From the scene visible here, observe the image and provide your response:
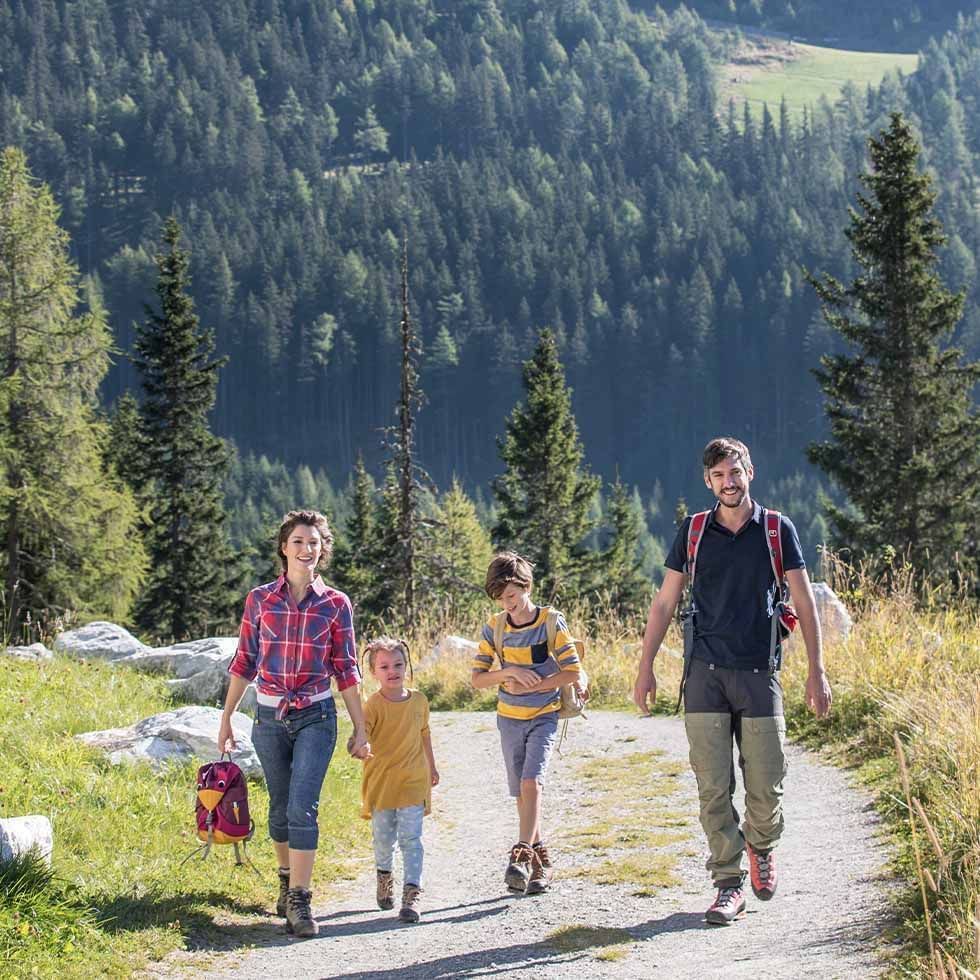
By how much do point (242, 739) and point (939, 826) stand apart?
14.2 feet

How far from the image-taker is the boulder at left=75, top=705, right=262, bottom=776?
9.19 metres

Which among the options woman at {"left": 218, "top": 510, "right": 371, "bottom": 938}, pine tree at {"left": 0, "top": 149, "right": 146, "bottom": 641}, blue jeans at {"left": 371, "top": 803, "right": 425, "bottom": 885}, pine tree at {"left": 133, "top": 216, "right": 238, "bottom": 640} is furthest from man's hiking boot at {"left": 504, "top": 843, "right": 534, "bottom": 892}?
pine tree at {"left": 133, "top": 216, "right": 238, "bottom": 640}

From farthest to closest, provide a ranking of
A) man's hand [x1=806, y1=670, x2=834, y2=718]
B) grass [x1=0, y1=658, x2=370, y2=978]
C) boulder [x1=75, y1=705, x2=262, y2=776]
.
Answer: boulder [x1=75, y1=705, x2=262, y2=776]
man's hand [x1=806, y1=670, x2=834, y2=718]
grass [x1=0, y1=658, x2=370, y2=978]

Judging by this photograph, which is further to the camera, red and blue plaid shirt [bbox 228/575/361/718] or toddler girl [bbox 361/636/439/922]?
toddler girl [bbox 361/636/439/922]

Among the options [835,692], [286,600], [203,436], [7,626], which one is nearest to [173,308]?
[203,436]

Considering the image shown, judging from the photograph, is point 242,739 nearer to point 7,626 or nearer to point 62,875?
point 62,875

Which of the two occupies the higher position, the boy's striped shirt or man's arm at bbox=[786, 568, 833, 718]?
man's arm at bbox=[786, 568, 833, 718]

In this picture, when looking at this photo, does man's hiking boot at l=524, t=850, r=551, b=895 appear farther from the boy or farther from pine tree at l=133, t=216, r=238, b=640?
pine tree at l=133, t=216, r=238, b=640

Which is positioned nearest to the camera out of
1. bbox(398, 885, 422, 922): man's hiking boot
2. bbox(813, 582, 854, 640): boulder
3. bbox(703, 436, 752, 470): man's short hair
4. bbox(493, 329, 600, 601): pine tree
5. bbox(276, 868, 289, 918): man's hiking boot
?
bbox(703, 436, 752, 470): man's short hair

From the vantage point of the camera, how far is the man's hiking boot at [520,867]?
742 cm

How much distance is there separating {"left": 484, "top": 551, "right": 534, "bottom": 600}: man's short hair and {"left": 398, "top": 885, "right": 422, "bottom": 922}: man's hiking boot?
1486mm

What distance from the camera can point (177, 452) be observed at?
44500 millimetres

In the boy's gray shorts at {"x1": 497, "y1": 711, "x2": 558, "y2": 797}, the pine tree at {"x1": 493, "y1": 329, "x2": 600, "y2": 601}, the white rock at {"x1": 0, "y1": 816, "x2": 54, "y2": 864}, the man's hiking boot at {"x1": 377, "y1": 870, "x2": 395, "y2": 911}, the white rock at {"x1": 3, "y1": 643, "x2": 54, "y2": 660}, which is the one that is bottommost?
the pine tree at {"x1": 493, "y1": 329, "x2": 600, "y2": 601}

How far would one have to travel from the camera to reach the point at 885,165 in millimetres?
32281
